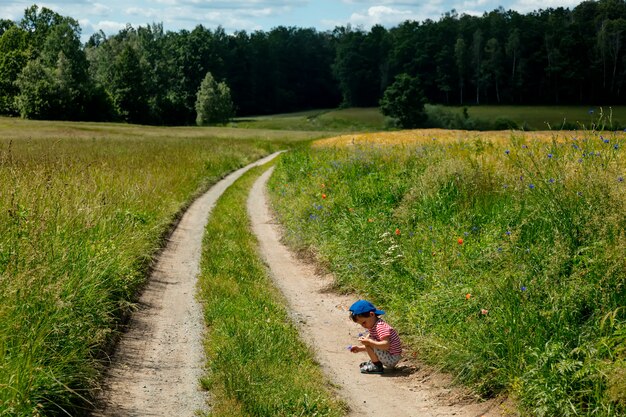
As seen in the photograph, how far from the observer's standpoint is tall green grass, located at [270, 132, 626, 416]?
7090 mm

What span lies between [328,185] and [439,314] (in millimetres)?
9824

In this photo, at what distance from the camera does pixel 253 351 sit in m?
8.95

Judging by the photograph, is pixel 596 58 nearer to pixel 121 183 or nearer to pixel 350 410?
pixel 121 183

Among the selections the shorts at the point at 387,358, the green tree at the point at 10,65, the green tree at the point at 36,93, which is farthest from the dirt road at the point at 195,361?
the green tree at the point at 10,65

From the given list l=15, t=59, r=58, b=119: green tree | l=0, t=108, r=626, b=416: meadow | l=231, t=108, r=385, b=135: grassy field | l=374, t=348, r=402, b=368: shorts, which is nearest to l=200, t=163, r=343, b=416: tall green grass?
l=0, t=108, r=626, b=416: meadow

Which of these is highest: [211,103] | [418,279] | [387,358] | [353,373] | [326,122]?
[211,103]

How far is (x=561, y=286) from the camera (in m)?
8.03

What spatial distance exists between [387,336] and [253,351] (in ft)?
5.37

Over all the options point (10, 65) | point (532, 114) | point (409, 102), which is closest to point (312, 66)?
point (409, 102)

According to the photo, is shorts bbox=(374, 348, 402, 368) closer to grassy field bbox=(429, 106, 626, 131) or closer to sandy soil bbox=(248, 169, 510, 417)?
sandy soil bbox=(248, 169, 510, 417)

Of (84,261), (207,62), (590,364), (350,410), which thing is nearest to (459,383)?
(350,410)

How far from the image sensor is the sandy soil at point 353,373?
793 cm

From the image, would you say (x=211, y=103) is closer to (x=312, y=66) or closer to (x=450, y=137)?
(x=312, y=66)

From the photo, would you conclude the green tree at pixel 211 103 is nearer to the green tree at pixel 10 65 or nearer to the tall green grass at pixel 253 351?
the green tree at pixel 10 65
